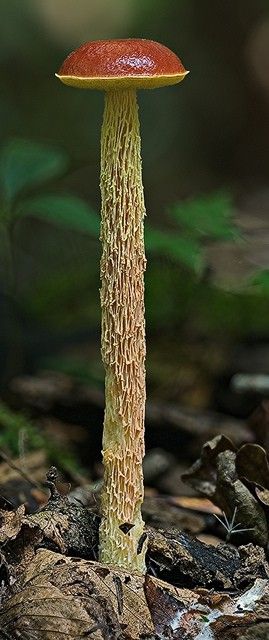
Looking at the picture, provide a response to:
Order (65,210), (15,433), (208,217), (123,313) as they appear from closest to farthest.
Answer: (123,313) < (15,433) < (65,210) < (208,217)

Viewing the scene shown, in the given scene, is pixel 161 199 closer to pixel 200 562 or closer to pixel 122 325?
pixel 122 325

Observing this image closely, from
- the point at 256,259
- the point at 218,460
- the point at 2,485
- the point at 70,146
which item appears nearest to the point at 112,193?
the point at 218,460

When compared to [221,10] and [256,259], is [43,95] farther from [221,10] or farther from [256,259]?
[256,259]

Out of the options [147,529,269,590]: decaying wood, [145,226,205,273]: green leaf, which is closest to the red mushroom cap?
[147,529,269,590]: decaying wood

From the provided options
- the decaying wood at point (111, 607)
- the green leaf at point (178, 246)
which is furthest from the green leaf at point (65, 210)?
the decaying wood at point (111, 607)

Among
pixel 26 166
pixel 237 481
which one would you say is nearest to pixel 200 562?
pixel 237 481

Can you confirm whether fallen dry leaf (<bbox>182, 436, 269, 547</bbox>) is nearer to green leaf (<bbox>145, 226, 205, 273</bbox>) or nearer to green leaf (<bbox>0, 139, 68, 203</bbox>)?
green leaf (<bbox>145, 226, 205, 273</bbox>)

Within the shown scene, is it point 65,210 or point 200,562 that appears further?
point 65,210

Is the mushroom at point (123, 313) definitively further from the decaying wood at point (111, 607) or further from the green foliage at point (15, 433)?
the green foliage at point (15, 433)
